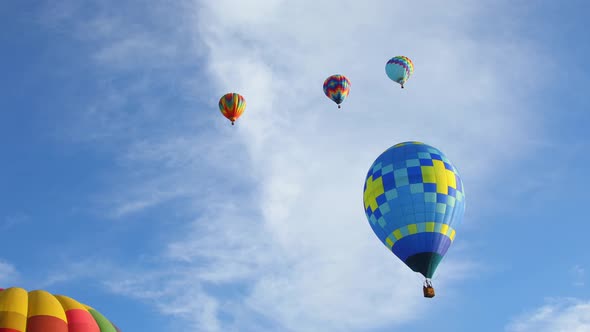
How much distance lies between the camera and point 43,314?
2405 cm

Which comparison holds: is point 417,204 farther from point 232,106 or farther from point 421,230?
point 232,106

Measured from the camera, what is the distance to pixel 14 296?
2459cm

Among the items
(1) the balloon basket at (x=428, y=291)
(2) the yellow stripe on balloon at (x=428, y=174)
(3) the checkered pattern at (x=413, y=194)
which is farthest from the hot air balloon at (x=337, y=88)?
(1) the balloon basket at (x=428, y=291)

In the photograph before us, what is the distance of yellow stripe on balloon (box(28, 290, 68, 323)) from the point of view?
24172 mm

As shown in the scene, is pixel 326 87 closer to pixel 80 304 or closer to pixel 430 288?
pixel 430 288

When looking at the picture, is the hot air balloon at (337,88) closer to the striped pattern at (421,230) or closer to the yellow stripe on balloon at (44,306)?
the striped pattern at (421,230)

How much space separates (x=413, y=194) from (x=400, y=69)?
1825 cm

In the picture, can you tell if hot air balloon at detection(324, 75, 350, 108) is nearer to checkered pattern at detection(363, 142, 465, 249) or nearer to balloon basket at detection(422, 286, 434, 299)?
checkered pattern at detection(363, 142, 465, 249)

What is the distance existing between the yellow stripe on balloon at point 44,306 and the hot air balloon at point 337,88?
28596 mm

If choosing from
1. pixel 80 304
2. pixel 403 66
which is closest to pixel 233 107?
pixel 403 66

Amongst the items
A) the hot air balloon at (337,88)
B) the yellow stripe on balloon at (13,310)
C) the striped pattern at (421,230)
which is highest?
the hot air balloon at (337,88)

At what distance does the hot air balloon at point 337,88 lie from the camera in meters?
50.2

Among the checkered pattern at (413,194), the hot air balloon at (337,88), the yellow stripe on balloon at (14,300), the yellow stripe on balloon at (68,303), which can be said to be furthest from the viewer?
the hot air balloon at (337,88)

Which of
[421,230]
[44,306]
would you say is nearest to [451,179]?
[421,230]
